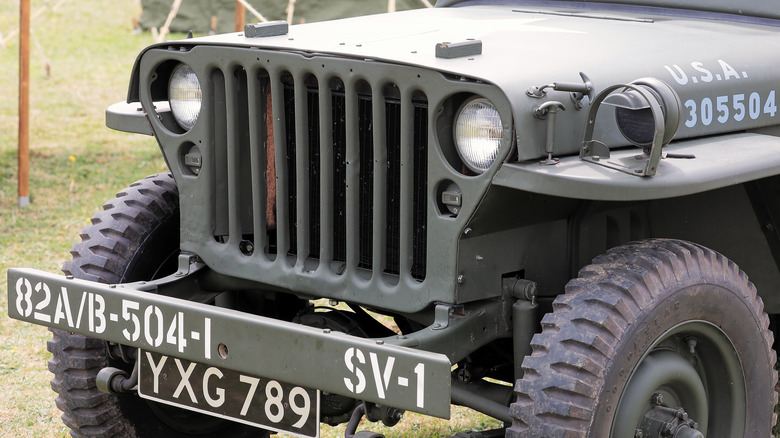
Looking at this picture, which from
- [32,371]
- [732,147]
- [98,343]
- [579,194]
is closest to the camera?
[579,194]

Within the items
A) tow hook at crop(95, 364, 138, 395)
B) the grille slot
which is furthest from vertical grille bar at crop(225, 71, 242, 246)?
tow hook at crop(95, 364, 138, 395)

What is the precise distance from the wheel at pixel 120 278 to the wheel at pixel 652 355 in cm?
159

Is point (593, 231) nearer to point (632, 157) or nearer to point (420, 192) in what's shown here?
point (632, 157)

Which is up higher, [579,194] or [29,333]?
[579,194]

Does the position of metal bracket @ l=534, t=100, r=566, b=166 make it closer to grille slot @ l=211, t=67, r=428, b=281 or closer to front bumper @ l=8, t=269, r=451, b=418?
grille slot @ l=211, t=67, r=428, b=281

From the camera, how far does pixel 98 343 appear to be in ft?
12.8

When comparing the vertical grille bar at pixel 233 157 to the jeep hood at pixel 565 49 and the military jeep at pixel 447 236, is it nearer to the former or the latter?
the military jeep at pixel 447 236

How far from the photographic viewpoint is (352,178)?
3.37m

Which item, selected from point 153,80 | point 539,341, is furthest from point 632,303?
point 153,80

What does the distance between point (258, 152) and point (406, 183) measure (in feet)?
1.82

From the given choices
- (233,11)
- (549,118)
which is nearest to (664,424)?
(549,118)

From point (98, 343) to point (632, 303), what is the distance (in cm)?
186

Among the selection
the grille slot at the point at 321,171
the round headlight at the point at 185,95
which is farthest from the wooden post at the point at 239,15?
the grille slot at the point at 321,171

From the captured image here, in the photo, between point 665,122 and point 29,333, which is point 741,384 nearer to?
point 665,122
